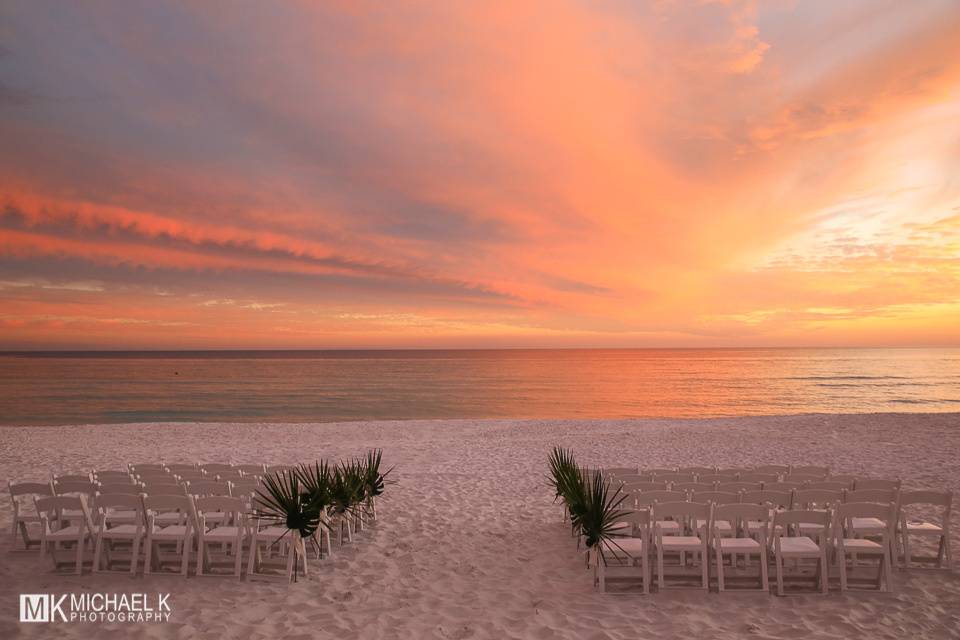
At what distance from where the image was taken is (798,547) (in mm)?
5883

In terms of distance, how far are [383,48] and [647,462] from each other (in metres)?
14.1

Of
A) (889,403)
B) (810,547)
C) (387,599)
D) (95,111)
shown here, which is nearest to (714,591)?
(810,547)

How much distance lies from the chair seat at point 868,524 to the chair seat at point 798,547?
0.91 m

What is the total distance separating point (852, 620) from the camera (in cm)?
505

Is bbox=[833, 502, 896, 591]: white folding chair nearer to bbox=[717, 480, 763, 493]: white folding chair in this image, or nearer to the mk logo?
bbox=[717, 480, 763, 493]: white folding chair

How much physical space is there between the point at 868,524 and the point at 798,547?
58.4 inches

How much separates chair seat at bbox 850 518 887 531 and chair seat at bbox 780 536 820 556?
0.91m

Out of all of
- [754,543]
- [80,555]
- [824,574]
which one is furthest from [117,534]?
[824,574]

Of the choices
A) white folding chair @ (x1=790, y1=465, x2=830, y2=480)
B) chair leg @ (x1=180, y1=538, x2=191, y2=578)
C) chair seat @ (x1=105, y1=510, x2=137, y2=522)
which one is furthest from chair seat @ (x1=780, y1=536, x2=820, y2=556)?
chair seat @ (x1=105, y1=510, x2=137, y2=522)

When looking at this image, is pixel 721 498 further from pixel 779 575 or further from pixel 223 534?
pixel 223 534

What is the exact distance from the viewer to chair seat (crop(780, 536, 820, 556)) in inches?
226

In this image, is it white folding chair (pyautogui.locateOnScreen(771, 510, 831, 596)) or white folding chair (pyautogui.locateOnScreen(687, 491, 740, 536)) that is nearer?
white folding chair (pyautogui.locateOnScreen(771, 510, 831, 596))

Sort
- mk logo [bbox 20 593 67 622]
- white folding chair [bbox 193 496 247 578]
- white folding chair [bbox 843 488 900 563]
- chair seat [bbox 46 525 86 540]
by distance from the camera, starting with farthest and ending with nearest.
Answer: white folding chair [bbox 843 488 900 563] → chair seat [bbox 46 525 86 540] → white folding chair [bbox 193 496 247 578] → mk logo [bbox 20 593 67 622]

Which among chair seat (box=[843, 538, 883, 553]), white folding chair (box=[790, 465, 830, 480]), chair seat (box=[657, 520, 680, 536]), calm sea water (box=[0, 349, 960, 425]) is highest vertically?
white folding chair (box=[790, 465, 830, 480])
